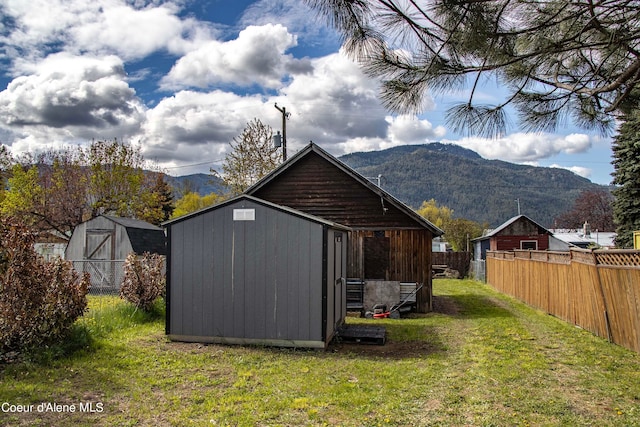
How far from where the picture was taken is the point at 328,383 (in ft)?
20.3

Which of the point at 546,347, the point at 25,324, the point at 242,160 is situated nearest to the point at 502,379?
the point at 546,347

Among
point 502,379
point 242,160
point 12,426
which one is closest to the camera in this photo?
point 12,426

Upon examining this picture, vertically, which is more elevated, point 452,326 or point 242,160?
point 242,160

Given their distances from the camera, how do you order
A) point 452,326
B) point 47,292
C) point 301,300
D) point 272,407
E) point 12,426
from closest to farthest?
point 12,426
point 272,407
point 47,292
point 301,300
point 452,326

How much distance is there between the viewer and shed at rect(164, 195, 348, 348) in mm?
8297

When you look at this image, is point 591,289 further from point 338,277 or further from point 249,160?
point 249,160

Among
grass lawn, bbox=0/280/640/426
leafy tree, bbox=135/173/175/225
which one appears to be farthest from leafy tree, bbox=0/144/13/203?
grass lawn, bbox=0/280/640/426

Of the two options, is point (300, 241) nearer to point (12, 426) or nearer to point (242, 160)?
point (12, 426)

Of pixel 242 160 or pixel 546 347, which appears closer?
pixel 546 347

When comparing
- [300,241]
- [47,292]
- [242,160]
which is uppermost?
[242,160]

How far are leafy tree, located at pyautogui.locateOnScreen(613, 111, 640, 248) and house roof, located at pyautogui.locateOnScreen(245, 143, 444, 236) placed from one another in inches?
489

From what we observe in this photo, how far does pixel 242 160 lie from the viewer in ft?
94.2

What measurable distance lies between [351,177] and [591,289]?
23.1 feet

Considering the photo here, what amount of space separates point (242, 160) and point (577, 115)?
926 inches
